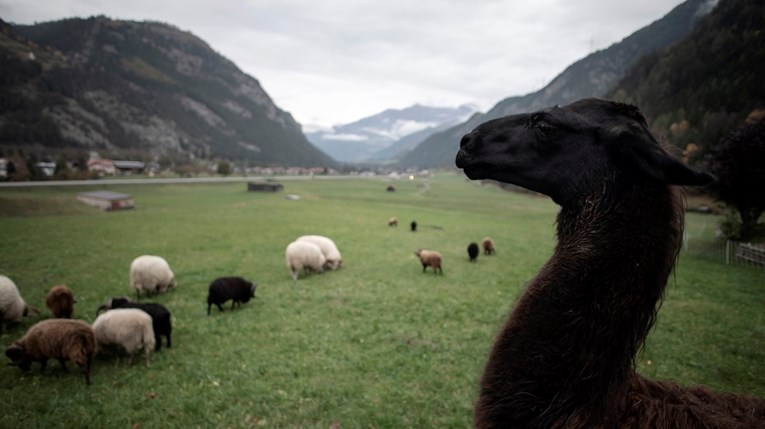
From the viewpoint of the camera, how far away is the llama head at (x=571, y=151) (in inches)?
85.4

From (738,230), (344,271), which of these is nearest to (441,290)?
(344,271)

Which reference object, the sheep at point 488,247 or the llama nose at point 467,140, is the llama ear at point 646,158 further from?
the sheep at point 488,247

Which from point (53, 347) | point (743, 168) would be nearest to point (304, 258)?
point (53, 347)

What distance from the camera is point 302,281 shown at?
14.4 metres

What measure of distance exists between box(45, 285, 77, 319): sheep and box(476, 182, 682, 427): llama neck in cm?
1182

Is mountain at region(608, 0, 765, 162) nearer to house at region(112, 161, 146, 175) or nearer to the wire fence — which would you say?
the wire fence

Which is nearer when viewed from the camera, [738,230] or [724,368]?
[724,368]

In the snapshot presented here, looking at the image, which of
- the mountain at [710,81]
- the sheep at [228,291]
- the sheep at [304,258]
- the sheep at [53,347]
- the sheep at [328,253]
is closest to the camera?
the sheep at [53,347]

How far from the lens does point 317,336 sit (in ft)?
29.7

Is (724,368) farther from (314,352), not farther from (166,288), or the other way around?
(166,288)

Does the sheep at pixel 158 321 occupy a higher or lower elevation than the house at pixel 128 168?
lower

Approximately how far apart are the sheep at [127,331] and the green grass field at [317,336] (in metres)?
0.42

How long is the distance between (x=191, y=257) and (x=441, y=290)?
1339cm

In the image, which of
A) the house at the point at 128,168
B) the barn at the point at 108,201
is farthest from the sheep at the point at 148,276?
the house at the point at 128,168
